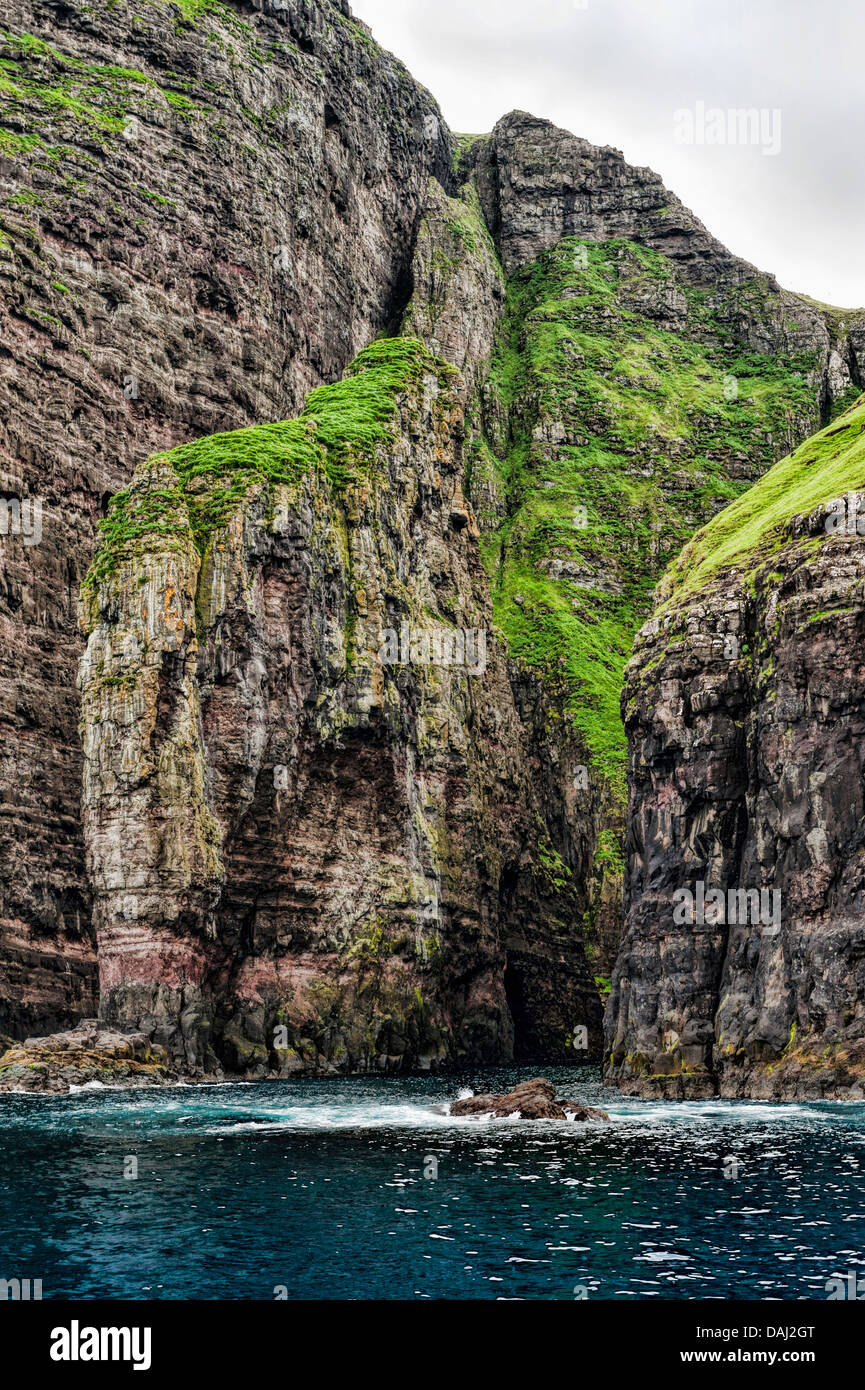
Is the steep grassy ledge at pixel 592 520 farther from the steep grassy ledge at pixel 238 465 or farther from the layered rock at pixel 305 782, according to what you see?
the steep grassy ledge at pixel 238 465

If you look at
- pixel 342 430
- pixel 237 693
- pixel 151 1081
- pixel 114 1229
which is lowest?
pixel 151 1081

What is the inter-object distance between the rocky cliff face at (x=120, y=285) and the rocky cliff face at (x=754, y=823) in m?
46.1

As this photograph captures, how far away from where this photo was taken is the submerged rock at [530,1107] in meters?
61.2

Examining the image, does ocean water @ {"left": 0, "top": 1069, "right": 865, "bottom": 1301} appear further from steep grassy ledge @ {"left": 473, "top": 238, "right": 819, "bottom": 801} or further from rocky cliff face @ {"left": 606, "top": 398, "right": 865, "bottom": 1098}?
steep grassy ledge @ {"left": 473, "top": 238, "right": 819, "bottom": 801}

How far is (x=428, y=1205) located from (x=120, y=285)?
357 ft

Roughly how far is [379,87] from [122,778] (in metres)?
136

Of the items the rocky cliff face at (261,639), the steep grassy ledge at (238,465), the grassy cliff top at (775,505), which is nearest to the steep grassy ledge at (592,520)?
the rocky cliff face at (261,639)

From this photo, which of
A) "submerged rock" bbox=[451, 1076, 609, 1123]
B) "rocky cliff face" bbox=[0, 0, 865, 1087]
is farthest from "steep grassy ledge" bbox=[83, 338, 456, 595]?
"submerged rock" bbox=[451, 1076, 609, 1123]

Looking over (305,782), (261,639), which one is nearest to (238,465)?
(261,639)

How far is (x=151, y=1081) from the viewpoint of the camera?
80.6 meters

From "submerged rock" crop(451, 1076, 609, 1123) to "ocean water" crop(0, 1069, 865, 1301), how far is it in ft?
7.44

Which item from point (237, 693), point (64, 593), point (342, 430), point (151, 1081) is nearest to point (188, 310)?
point (342, 430)
